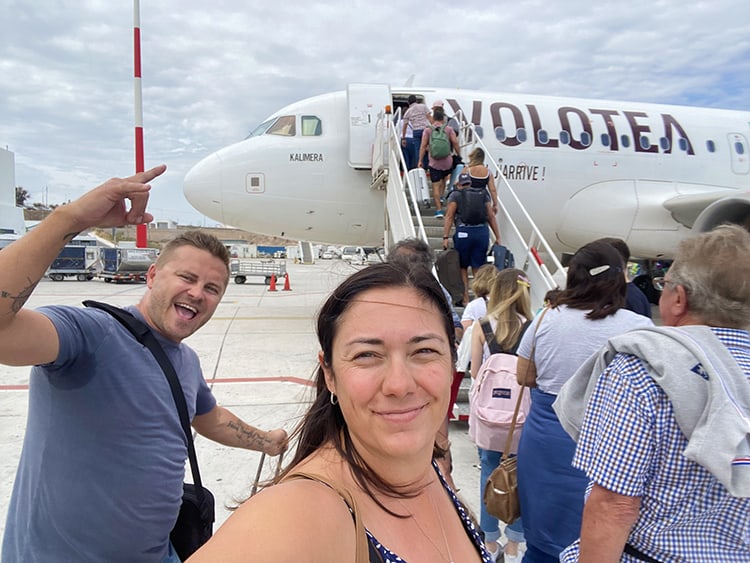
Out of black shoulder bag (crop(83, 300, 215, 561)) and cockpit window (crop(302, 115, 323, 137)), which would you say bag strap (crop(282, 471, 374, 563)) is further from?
cockpit window (crop(302, 115, 323, 137))

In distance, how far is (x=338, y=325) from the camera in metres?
1.20

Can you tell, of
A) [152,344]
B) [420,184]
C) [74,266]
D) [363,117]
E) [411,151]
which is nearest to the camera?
[152,344]

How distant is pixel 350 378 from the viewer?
43.1 inches

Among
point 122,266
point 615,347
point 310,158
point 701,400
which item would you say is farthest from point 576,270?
point 122,266

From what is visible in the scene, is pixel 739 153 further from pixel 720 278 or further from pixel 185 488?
pixel 185 488

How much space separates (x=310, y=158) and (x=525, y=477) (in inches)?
305

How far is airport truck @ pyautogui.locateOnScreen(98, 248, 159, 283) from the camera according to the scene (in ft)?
66.5

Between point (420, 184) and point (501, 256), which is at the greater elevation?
point (420, 184)

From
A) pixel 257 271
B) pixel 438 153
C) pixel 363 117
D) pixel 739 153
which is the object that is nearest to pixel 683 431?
pixel 438 153

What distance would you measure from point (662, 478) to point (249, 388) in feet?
17.5

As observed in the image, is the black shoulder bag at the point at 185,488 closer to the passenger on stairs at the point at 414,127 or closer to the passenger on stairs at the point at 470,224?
the passenger on stairs at the point at 470,224

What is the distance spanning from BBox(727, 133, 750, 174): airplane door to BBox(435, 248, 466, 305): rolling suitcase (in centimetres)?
883

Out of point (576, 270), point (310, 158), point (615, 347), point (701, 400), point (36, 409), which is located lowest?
point (36, 409)

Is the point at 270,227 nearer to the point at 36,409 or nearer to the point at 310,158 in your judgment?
the point at 310,158
